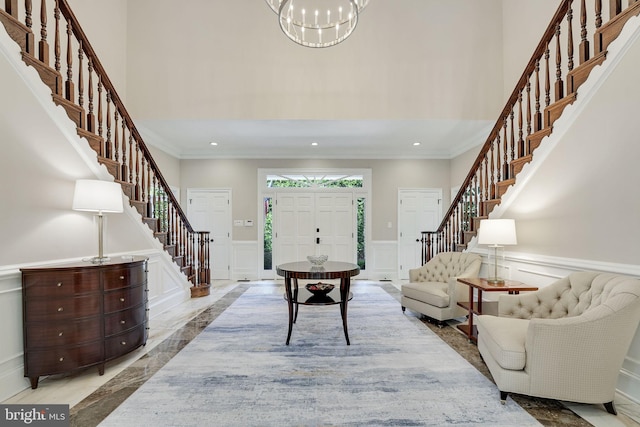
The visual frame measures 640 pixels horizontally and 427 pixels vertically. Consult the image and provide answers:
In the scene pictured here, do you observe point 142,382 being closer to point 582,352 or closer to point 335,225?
point 582,352

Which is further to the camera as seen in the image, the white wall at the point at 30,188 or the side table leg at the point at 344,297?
the side table leg at the point at 344,297

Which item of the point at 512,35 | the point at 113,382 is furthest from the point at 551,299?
the point at 512,35

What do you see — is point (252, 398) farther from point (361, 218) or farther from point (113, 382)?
point (361, 218)

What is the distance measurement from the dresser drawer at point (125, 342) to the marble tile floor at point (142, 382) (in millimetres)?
115

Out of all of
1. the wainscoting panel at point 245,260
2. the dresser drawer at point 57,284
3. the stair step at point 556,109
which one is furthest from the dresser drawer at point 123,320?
Result: the stair step at point 556,109

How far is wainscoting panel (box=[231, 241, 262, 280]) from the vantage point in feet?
21.3

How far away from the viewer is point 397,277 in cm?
650

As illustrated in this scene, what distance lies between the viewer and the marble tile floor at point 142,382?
6.10 feet

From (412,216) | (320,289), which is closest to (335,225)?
(412,216)

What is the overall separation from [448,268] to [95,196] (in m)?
3.89

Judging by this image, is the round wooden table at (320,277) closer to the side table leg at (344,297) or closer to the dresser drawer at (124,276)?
the side table leg at (344,297)

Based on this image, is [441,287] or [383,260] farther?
[383,260]

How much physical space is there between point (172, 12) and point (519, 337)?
5891 millimetres

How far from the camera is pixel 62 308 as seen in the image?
224 centimetres
